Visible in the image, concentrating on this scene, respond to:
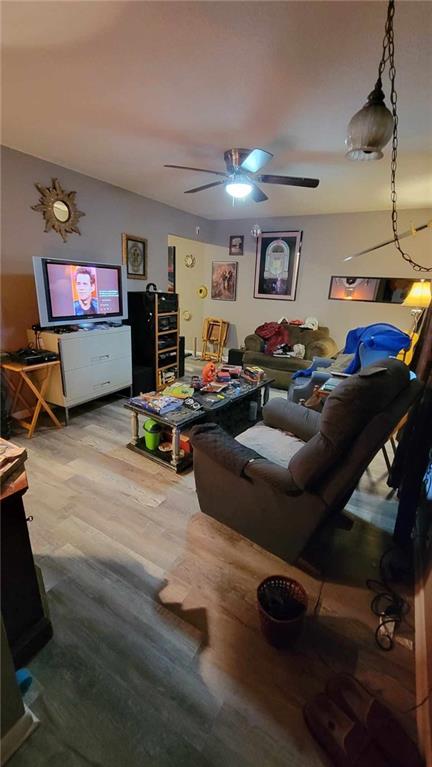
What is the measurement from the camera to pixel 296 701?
43.2 inches

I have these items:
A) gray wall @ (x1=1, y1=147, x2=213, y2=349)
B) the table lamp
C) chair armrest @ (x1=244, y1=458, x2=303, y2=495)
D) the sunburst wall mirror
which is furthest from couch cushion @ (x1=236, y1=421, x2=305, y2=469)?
the sunburst wall mirror

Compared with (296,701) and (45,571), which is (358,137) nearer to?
(296,701)

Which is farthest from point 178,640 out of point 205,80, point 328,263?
point 328,263

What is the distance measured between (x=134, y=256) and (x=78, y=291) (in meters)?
1.21

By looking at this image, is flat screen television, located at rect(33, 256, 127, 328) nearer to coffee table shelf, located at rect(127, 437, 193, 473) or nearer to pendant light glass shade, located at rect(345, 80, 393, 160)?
coffee table shelf, located at rect(127, 437, 193, 473)

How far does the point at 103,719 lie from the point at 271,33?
2688 mm

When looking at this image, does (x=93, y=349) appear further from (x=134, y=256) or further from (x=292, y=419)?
(x=292, y=419)

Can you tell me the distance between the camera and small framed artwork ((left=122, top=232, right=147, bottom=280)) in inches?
152

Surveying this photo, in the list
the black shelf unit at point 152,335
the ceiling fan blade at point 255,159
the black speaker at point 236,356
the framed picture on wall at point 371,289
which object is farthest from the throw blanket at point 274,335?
the ceiling fan blade at point 255,159

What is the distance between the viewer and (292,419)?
208 centimetres

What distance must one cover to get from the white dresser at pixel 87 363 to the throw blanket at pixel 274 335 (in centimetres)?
210

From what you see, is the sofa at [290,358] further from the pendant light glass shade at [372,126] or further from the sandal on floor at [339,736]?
the sandal on floor at [339,736]

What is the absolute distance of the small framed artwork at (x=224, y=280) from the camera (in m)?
5.46

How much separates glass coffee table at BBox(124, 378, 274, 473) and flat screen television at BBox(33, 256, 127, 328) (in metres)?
1.28
